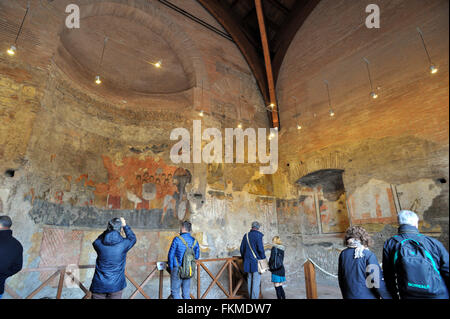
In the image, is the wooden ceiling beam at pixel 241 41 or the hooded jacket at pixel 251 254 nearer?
the hooded jacket at pixel 251 254

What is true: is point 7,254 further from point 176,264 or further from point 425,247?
point 425,247

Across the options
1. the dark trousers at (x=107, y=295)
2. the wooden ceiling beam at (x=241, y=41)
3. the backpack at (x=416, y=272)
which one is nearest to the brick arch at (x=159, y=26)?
the wooden ceiling beam at (x=241, y=41)

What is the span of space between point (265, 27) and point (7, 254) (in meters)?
10.4

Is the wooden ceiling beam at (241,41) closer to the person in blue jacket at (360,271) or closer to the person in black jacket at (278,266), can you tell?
the person in black jacket at (278,266)

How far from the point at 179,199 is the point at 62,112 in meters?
3.86

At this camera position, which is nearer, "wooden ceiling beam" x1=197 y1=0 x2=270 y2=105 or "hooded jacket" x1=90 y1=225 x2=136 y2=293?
"hooded jacket" x1=90 y1=225 x2=136 y2=293

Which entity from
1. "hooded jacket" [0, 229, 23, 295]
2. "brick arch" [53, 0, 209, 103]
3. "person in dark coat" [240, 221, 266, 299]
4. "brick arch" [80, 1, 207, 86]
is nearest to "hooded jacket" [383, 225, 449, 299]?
"person in dark coat" [240, 221, 266, 299]

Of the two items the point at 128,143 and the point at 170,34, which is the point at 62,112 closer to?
the point at 128,143

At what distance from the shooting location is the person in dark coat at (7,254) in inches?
108

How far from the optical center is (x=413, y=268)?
1987 millimetres

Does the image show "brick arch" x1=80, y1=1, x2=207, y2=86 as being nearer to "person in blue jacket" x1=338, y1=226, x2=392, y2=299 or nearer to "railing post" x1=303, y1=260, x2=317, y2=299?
"railing post" x1=303, y1=260, x2=317, y2=299

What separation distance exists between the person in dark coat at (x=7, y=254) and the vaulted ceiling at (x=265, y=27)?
8717 mm

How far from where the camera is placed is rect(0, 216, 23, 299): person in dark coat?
275 centimetres

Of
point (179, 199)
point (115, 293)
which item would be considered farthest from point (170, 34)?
point (115, 293)
